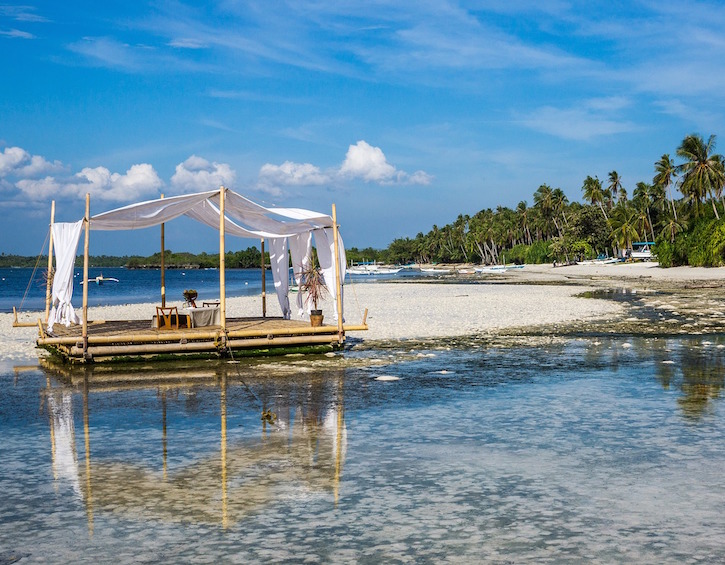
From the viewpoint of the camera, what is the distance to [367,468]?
773cm

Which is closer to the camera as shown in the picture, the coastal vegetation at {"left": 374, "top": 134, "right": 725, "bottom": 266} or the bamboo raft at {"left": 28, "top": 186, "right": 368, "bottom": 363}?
the bamboo raft at {"left": 28, "top": 186, "right": 368, "bottom": 363}

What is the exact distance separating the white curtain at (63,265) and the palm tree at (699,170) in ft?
222

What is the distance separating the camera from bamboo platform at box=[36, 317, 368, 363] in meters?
15.4

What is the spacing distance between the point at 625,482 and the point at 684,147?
74506 mm

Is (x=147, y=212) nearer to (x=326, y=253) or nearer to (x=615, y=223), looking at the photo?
(x=326, y=253)

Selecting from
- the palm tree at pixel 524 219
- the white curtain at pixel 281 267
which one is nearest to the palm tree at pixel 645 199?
the palm tree at pixel 524 219

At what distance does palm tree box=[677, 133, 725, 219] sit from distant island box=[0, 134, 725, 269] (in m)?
0.08

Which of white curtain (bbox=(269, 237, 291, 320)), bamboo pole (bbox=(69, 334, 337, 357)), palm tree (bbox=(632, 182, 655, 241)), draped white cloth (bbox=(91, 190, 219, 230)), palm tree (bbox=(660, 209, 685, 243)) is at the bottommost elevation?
bamboo pole (bbox=(69, 334, 337, 357))

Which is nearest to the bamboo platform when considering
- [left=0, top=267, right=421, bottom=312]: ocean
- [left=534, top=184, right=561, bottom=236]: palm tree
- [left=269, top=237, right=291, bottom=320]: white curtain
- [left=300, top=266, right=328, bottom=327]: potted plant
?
[left=300, top=266, right=328, bottom=327]: potted plant

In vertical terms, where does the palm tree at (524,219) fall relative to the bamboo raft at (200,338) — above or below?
above

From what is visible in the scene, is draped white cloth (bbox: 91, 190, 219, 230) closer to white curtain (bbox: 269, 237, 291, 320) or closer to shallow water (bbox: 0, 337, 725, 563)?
white curtain (bbox: 269, 237, 291, 320)

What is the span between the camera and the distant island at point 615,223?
7138 cm

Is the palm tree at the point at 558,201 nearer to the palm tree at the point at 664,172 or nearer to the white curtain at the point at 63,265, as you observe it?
the palm tree at the point at 664,172

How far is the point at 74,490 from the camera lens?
703 centimetres
